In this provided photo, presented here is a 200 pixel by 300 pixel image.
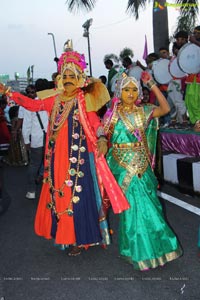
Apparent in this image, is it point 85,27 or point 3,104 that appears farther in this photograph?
point 85,27

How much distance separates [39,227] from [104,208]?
0.70 meters

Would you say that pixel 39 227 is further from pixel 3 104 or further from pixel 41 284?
pixel 3 104

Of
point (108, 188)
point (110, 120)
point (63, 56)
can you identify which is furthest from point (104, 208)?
point (63, 56)

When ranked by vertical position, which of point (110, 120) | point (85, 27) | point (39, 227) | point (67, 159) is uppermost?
point (85, 27)

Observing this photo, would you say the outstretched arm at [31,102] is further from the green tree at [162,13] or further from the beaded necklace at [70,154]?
the green tree at [162,13]

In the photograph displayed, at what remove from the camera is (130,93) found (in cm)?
349

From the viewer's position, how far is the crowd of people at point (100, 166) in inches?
131

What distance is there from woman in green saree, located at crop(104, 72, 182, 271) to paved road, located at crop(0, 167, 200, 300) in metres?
0.15

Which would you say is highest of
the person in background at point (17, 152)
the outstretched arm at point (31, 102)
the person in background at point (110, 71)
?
the person in background at point (110, 71)

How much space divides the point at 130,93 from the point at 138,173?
2.32 feet

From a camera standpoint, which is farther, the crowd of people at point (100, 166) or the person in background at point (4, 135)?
the person in background at point (4, 135)

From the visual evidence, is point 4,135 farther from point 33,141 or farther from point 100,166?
point 100,166

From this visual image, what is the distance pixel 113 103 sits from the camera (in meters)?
3.66

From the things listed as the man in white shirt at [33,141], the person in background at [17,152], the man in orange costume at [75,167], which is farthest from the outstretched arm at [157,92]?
the person in background at [17,152]
